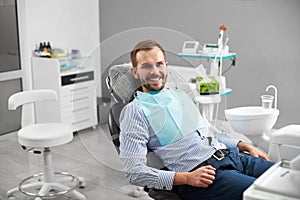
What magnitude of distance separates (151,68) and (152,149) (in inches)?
12.8

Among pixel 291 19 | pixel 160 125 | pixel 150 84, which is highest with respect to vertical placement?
pixel 291 19

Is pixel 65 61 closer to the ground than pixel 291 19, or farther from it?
closer to the ground

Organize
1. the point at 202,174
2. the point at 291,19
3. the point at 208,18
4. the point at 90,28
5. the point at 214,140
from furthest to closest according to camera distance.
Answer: the point at 90,28, the point at 208,18, the point at 291,19, the point at 214,140, the point at 202,174

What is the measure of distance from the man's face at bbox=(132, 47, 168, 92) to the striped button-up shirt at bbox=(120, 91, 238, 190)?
105 millimetres

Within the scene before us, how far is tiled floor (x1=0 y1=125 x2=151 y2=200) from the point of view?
2742 millimetres

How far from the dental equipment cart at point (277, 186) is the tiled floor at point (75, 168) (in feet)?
3.80

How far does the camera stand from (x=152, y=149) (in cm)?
171

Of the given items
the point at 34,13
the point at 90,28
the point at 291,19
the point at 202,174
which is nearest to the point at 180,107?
the point at 202,174

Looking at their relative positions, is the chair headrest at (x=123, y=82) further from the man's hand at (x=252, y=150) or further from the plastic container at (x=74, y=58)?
the plastic container at (x=74, y=58)

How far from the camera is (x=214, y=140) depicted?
1.81 metres

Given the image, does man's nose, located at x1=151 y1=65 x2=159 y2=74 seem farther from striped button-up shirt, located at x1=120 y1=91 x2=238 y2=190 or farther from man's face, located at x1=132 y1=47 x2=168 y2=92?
striped button-up shirt, located at x1=120 y1=91 x2=238 y2=190

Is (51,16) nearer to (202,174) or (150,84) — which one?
(150,84)

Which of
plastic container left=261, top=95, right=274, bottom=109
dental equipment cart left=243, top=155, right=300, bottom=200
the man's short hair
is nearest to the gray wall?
plastic container left=261, top=95, right=274, bottom=109

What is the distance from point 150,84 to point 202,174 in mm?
419
